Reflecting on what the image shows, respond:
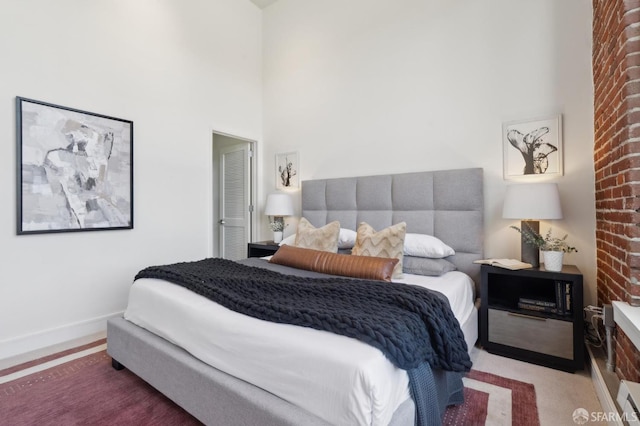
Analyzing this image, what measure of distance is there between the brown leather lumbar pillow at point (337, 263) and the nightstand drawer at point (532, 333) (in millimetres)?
905

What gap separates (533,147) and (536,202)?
1.89ft

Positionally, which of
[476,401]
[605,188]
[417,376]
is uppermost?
[605,188]

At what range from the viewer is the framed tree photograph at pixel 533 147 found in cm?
240

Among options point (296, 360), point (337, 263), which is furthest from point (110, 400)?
point (337, 263)

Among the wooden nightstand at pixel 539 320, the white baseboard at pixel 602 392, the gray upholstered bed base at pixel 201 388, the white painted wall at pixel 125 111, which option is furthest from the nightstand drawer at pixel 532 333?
Answer: the white painted wall at pixel 125 111

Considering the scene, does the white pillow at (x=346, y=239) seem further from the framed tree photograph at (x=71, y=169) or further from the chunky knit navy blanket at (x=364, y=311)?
the framed tree photograph at (x=71, y=169)

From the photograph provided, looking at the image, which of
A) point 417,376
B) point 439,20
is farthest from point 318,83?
point 417,376

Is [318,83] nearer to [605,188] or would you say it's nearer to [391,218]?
[391,218]

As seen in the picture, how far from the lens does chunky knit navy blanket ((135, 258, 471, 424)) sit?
46.4 inches

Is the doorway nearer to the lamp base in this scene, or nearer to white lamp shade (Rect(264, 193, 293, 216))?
white lamp shade (Rect(264, 193, 293, 216))

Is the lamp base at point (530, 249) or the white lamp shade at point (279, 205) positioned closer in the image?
the lamp base at point (530, 249)

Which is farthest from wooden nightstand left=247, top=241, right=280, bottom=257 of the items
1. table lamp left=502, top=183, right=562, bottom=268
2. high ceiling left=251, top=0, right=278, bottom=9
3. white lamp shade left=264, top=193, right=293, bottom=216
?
high ceiling left=251, top=0, right=278, bottom=9

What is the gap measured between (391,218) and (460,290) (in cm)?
109

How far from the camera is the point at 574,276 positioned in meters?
1.99
